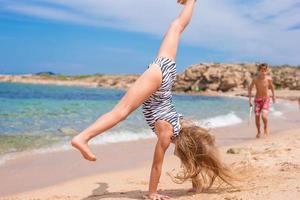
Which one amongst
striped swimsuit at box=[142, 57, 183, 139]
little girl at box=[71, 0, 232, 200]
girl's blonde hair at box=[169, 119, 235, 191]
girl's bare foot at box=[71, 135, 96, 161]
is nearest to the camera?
girl's bare foot at box=[71, 135, 96, 161]

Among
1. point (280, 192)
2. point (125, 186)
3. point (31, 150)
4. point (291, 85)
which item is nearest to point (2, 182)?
point (125, 186)

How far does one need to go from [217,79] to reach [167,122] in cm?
6207

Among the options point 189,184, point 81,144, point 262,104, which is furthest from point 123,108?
point 262,104

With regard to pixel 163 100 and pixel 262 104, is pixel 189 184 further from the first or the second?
pixel 262 104

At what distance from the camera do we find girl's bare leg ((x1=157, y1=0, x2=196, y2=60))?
4.68 m

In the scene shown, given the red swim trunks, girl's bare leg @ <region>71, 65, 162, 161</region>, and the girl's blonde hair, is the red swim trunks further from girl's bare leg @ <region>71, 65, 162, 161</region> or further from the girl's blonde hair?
girl's bare leg @ <region>71, 65, 162, 161</region>

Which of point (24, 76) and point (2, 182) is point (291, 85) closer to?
point (2, 182)

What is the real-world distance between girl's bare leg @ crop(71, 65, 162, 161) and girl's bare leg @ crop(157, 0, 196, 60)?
0.28m

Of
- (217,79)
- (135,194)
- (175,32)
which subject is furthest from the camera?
(217,79)

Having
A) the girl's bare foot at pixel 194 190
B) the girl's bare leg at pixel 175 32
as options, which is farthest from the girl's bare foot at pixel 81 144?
the girl's bare foot at pixel 194 190

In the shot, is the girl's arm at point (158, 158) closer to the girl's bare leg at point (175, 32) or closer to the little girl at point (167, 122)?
the little girl at point (167, 122)

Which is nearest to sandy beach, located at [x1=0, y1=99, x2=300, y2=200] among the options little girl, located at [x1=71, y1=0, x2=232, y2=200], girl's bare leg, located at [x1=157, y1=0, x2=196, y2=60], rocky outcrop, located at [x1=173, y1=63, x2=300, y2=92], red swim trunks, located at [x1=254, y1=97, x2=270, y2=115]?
little girl, located at [x1=71, y1=0, x2=232, y2=200]

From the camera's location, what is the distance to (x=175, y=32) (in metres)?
4.74

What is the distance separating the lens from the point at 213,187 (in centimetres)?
523
